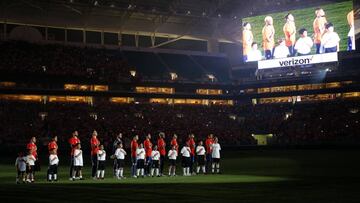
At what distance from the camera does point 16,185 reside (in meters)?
25.5

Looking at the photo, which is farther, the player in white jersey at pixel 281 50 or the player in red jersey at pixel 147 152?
the player in white jersey at pixel 281 50

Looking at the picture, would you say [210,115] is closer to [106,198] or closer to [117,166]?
[117,166]

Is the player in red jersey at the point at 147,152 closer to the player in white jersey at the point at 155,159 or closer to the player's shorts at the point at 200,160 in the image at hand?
the player in white jersey at the point at 155,159

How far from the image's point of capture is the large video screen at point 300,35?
5103 cm

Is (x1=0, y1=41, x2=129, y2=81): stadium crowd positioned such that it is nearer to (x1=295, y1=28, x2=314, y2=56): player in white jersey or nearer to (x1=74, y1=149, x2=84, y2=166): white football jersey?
(x1=295, y1=28, x2=314, y2=56): player in white jersey

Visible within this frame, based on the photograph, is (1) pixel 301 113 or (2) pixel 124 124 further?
(1) pixel 301 113

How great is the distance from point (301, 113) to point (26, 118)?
36977 mm

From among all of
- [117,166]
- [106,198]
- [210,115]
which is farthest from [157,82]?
[106,198]

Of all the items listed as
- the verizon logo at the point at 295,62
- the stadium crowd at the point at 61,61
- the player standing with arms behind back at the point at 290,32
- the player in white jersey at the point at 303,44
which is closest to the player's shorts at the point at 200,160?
the verizon logo at the point at 295,62

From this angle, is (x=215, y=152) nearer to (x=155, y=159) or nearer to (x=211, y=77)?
(x=155, y=159)

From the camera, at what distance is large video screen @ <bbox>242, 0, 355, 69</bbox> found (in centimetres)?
5103

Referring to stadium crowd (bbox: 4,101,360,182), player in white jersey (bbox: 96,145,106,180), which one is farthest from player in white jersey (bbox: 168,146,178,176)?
stadium crowd (bbox: 4,101,360,182)

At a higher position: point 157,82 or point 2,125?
point 157,82

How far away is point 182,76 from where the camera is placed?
80.0 metres
